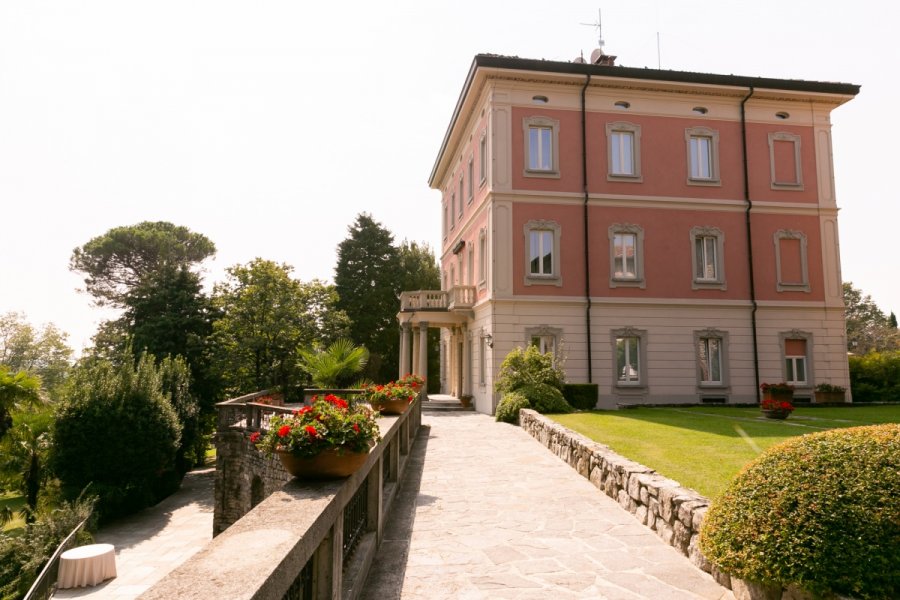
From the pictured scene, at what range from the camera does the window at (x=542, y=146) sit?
68.0 feet

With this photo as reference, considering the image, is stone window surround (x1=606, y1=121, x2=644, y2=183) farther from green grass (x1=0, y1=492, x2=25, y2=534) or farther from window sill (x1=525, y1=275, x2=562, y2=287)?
green grass (x1=0, y1=492, x2=25, y2=534)

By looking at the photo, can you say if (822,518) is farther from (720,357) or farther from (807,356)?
(807,356)

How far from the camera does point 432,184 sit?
3319 centimetres

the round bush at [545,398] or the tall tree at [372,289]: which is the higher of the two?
the tall tree at [372,289]

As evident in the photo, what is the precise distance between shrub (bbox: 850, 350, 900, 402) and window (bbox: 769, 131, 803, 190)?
24.5 ft

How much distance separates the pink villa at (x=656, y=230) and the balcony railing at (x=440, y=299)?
37 cm

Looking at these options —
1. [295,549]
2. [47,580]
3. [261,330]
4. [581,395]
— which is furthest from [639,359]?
[295,549]

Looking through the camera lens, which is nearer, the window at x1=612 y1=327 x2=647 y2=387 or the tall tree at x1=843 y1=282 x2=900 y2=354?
the window at x1=612 y1=327 x2=647 y2=387

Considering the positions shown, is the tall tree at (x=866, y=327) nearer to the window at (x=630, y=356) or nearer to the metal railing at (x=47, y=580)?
the window at (x=630, y=356)

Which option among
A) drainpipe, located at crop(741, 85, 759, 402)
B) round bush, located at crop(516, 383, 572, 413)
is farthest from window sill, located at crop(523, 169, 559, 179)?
round bush, located at crop(516, 383, 572, 413)

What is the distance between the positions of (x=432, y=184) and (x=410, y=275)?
1088 centimetres

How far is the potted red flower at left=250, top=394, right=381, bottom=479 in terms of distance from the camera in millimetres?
4035

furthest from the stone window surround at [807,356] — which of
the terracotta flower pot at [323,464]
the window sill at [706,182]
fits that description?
the terracotta flower pot at [323,464]

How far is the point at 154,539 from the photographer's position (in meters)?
18.4
